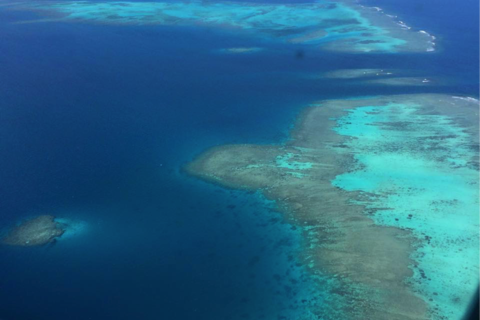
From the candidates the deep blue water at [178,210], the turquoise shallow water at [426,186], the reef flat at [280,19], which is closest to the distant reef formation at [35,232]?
the deep blue water at [178,210]

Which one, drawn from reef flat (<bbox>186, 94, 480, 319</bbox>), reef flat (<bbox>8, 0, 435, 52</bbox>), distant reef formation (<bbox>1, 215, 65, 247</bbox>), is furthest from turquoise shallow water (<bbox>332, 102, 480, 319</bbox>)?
reef flat (<bbox>8, 0, 435, 52</bbox>)

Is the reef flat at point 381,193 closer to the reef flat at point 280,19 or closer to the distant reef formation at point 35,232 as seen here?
the distant reef formation at point 35,232

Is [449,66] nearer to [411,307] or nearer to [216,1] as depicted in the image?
[411,307]

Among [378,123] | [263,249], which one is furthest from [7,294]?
[378,123]

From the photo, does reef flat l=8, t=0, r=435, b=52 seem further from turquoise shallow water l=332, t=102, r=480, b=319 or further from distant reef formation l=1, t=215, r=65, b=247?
distant reef formation l=1, t=215, r=65, b=247

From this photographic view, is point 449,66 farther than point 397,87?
Yes

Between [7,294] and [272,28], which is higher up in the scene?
[272,28]

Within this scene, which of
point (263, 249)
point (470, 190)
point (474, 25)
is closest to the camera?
point (263, 249)
